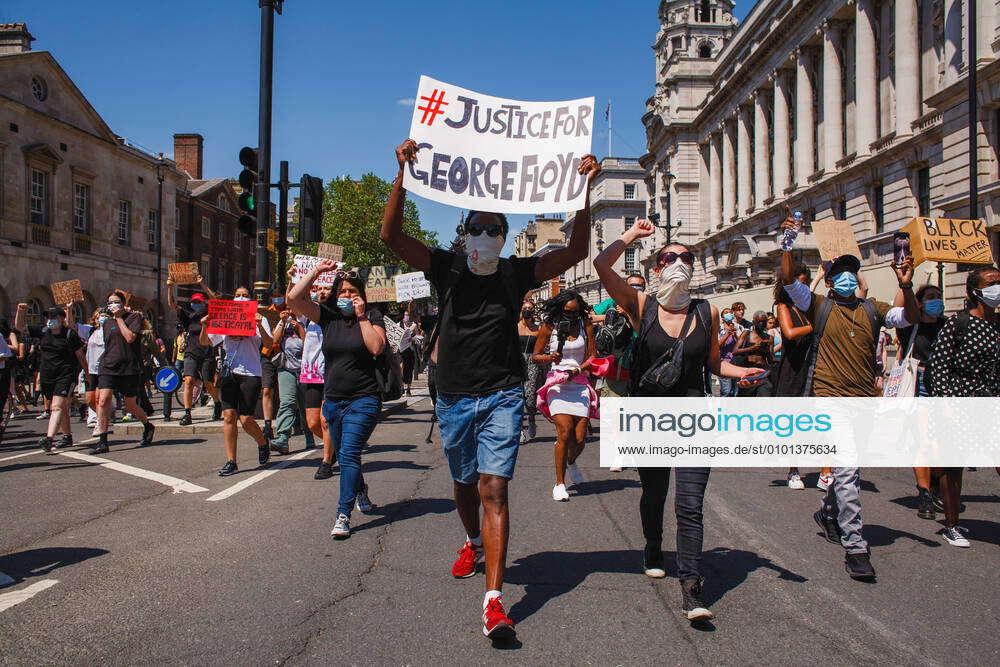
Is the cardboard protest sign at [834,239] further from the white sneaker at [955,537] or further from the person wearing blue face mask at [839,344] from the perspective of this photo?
the white sneaker at [955,537]

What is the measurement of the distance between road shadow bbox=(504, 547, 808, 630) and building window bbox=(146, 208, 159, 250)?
4167cm

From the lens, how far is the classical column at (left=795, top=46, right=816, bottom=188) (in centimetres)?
4244

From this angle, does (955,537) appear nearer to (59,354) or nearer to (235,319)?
(235,319)

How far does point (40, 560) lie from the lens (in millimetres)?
4848

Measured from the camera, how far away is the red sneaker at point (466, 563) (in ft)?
15.0

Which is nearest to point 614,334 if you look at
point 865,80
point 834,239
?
point 834,239

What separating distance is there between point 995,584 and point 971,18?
2058 cm

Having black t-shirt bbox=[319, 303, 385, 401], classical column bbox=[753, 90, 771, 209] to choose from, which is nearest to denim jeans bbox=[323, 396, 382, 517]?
black t-shirt bbox=[319, 303, 385, 401]

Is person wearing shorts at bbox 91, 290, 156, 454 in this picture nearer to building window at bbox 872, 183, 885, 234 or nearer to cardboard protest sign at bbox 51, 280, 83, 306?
cardboard protest sign at bbox 51, 280, 83, 306

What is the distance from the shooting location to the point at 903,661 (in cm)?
340

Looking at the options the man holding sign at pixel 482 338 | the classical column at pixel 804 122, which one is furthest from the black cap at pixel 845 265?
the classical column at pixel 804 122

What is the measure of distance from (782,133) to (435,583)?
47.8 meters

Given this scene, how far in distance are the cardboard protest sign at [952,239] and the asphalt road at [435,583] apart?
3.17 m

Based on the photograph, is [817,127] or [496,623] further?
[817,127]
